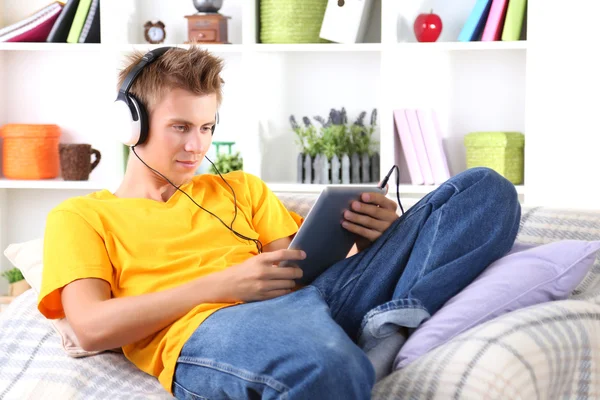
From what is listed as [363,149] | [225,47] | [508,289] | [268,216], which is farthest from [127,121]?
[363,149]

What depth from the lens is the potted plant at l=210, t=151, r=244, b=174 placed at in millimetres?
3002

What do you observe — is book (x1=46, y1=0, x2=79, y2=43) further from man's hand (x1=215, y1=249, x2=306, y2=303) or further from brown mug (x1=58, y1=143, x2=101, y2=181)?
man's hand (x1=215, y1=249, x2=306, y2=303)

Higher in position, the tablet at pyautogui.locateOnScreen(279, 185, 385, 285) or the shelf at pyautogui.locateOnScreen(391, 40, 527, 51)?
the shelf at pyautogui.locateOnScreen(391, 40, 527, 51)

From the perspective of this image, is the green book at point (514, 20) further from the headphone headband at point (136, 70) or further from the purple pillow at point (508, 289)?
the headphone headband at point (136, 70)

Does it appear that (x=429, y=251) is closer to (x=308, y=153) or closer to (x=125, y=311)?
(x=125, y=311)

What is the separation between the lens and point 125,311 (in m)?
1.35

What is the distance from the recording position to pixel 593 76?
8.91 feet

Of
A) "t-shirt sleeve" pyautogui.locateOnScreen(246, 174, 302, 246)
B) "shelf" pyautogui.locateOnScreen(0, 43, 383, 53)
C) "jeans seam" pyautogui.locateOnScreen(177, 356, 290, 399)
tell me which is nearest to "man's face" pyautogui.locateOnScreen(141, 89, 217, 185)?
"t-shirt sleeve" pyautogui.locateOnScreen(246, 174, 302, 246)

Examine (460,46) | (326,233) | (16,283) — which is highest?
(460,46)

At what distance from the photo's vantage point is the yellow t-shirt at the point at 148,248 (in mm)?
1412

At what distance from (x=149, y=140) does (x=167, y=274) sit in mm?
272

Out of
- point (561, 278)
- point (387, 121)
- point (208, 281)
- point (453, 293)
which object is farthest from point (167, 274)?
point (387, 121)

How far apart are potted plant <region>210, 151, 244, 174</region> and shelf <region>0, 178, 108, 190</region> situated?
0.41m

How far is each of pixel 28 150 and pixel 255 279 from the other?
1.92m
